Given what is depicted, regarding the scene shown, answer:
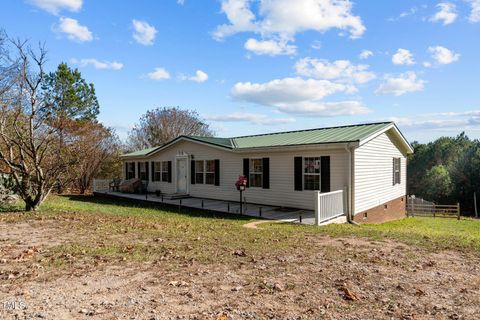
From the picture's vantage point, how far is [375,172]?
14.3m

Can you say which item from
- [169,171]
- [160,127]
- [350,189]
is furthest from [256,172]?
[160,127]

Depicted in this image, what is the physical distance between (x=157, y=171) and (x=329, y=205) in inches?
499

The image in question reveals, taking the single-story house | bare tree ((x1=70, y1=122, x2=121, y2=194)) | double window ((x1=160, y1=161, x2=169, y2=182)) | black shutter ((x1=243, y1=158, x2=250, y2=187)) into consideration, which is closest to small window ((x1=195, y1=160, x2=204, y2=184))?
the single-story house

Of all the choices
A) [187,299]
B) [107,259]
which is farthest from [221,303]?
[107,259]

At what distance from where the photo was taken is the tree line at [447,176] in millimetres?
40000

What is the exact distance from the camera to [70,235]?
756 cm

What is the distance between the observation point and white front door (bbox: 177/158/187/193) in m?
19.1

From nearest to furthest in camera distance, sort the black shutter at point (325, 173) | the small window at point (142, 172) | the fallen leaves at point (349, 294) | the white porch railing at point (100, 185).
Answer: the fallen leaves at point (349, 294)
the black shutter at point (325, 173)
the small window at point (142, 172)
the white porch railing at point (100, 185)

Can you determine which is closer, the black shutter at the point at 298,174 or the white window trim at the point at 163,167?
the black shutter at the point at 298,174

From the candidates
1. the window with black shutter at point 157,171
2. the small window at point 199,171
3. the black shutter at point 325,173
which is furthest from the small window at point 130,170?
the black shutter at point 325,173

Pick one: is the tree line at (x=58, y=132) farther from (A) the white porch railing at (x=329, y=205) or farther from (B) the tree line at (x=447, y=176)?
(B) the tree line at (x=447, y=176)

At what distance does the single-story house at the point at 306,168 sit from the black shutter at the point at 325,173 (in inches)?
1.4

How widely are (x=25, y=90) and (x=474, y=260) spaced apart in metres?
14.0

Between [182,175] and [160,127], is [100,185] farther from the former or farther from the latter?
[160,127]
